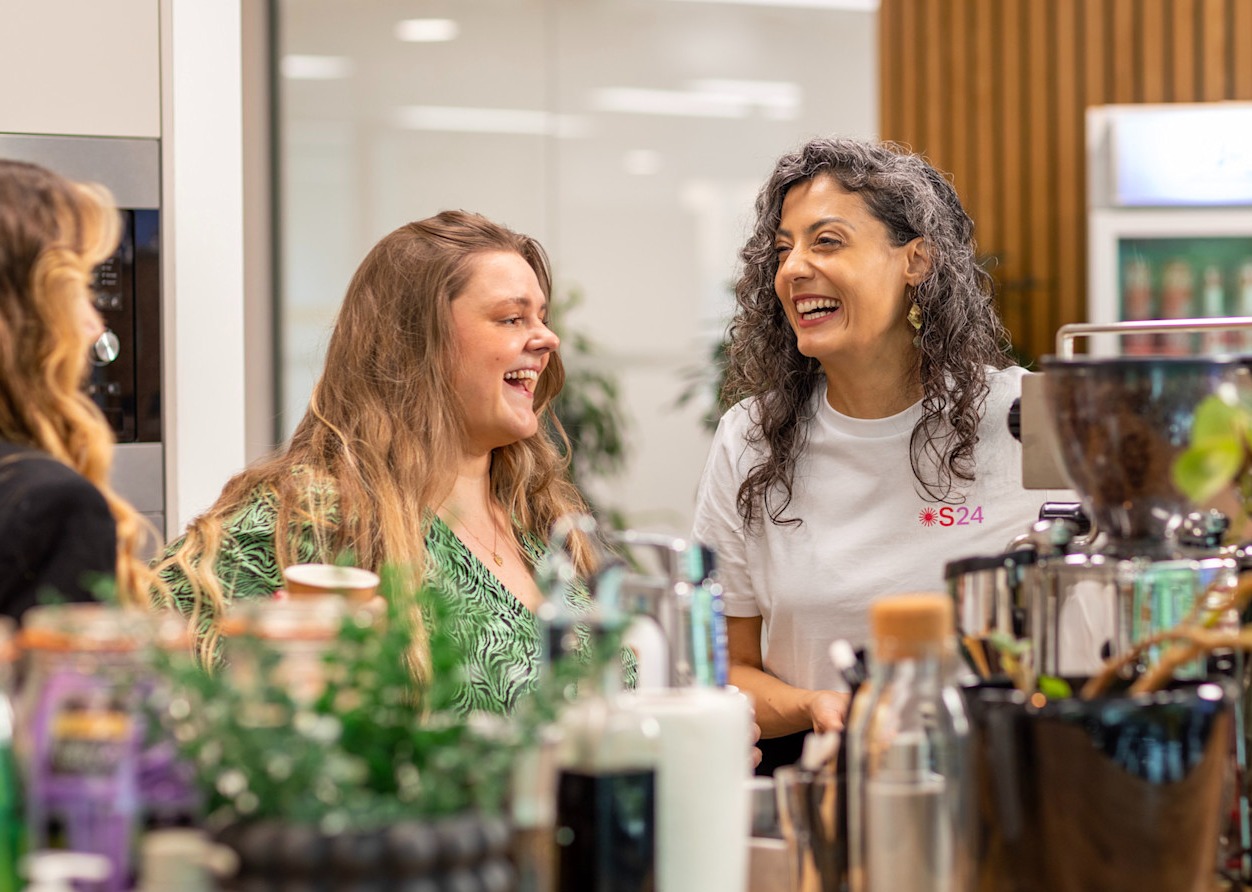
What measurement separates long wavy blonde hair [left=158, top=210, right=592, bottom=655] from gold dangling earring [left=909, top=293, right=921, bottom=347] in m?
0.58

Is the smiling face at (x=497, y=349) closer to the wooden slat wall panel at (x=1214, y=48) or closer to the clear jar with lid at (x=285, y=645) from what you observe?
the clear jar with lid at (x=285, y=645)

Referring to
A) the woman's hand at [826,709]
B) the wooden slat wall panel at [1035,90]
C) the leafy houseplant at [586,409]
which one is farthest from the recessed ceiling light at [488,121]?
the woman's hand at [826,709]

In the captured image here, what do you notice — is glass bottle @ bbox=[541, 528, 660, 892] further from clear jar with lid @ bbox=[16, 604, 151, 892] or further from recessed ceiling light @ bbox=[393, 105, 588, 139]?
recessed ceiling light @ bbox=[393, 105, 588, 139]

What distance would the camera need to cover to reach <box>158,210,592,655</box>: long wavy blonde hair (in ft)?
6.28

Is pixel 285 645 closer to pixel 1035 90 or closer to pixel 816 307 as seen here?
pixel 816 307

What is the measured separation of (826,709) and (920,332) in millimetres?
700

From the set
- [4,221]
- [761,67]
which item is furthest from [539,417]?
[761,67]

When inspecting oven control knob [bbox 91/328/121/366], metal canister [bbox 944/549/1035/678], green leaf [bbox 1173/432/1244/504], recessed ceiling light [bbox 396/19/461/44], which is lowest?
metal canister [bbox 944/549/1035/678]

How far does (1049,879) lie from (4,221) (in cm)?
89

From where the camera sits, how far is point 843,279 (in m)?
2.24

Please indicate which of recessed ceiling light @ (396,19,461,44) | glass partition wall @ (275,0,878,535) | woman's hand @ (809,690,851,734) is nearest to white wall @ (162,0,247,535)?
woman's hand @ (809,690,851,734)

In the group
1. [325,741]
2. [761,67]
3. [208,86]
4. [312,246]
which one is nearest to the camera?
[325,741]

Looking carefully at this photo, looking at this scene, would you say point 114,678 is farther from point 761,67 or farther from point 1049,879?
point 761,67

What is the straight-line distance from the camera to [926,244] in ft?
7.50
